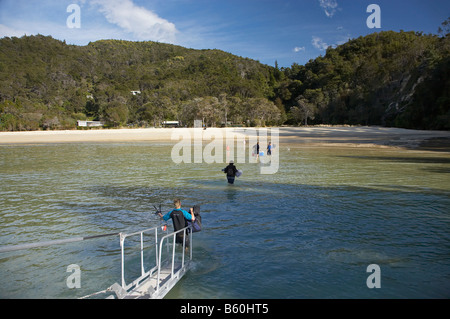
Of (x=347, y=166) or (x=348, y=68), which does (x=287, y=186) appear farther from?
(x=348, y=68)

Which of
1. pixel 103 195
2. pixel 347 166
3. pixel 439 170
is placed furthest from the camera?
pixel 347 166

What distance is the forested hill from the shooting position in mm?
70938

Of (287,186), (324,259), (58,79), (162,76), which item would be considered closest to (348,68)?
(162,76)

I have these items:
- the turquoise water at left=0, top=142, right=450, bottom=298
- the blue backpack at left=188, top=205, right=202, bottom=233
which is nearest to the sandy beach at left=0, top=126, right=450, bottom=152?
the turquoise water at left=0, top=142, right=450, bottom=298

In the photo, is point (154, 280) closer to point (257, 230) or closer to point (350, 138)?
point (257, 230)

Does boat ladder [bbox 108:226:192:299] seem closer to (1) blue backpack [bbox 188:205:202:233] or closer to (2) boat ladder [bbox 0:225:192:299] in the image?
(2) boat ladder [bbox 0:225:192:299]

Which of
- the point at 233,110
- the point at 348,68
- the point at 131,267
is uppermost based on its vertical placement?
the point at 348,68

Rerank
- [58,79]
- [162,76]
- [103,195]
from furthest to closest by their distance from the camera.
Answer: [162,76]
[58,79]
[103,195]

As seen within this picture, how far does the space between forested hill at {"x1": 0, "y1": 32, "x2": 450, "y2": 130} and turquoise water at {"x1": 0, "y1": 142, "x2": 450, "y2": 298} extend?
48.7 meters

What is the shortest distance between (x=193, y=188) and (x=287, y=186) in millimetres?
4952

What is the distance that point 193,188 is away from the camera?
1678 cm

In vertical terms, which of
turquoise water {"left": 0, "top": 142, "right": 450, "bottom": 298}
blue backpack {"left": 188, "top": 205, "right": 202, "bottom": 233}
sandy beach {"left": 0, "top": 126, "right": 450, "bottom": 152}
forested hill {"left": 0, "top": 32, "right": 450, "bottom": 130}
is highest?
forested hill {"left": 0, "top": 32, "right": 450, "bottom": 130}

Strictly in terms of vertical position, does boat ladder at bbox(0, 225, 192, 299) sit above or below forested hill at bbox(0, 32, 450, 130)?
below

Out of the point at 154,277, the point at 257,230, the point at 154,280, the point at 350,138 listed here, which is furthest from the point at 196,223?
the point at 350,138
